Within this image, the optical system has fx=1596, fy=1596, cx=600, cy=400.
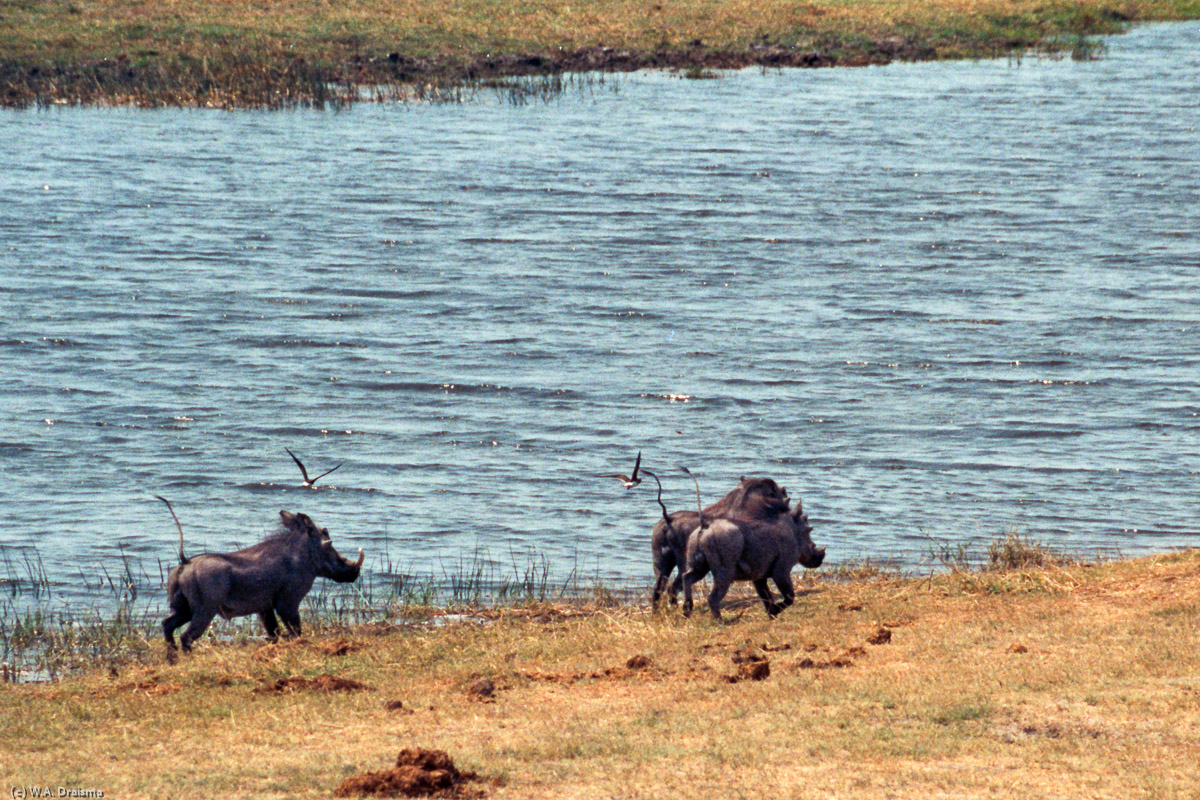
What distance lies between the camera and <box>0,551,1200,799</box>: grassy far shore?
7.91m

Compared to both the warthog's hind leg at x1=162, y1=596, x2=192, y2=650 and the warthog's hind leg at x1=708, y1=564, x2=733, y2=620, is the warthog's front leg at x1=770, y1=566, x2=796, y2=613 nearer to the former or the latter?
the warthog's hind leg at x1=708, y1=564, x2=733, y2=620

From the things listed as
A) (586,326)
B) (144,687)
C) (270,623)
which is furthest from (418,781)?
(586,326)

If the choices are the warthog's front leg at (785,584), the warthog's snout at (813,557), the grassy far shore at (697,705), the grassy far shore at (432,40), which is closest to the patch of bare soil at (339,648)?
the grassy far shore at (697,705)

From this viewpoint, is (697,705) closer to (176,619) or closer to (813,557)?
(813,557)

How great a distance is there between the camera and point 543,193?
36.3 metres

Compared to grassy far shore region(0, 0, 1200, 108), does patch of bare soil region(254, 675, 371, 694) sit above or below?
below

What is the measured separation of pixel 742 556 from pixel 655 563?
1.00 m

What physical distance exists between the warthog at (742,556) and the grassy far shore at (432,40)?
3550 cm

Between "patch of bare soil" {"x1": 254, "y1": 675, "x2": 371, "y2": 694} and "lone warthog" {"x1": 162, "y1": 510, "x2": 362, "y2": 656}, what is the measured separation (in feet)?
5.41

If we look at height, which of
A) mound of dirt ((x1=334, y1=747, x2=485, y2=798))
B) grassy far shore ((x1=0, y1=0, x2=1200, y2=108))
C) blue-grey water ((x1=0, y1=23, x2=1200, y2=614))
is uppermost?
grassy far shore ((x1=0, y1=0, x2=1200, y2=108))

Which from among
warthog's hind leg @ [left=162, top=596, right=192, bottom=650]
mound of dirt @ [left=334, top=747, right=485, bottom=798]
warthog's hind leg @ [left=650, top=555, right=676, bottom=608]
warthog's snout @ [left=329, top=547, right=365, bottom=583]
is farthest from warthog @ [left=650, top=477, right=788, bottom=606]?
mound of dirt @ [left=334, top=747, right=485, bottom=798]

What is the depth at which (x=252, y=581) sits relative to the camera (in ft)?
38.7

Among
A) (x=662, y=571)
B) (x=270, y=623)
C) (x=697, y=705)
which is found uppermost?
(x=697, y=705)

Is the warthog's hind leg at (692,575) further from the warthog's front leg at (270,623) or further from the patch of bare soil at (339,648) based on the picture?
the warthog's front leg at (270,623)
